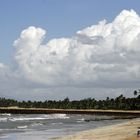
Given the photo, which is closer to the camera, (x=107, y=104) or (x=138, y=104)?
(x=138, y=104)

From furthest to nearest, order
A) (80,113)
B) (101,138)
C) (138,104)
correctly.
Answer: (138,104)
(80,113)
(101,138)

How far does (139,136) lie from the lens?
4384 centimetres

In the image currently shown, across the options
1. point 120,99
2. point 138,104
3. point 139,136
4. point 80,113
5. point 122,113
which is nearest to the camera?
point 139,136

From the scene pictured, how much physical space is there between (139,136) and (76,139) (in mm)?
5798

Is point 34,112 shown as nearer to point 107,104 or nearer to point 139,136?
point 107,104

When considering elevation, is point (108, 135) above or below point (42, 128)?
below

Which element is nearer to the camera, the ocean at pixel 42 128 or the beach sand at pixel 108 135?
the beach sand at pixel 108 135

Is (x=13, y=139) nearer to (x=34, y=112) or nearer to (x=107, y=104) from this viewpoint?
(x=34, y=112)

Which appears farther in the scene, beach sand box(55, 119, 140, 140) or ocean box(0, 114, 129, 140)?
ocean box(0, 114, 129, 140)

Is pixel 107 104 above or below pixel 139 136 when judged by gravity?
above

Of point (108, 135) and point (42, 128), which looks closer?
point (108, 135)

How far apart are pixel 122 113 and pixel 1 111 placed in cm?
5169

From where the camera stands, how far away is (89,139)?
4612cm

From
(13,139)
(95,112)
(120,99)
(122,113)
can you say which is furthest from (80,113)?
(13,139)
